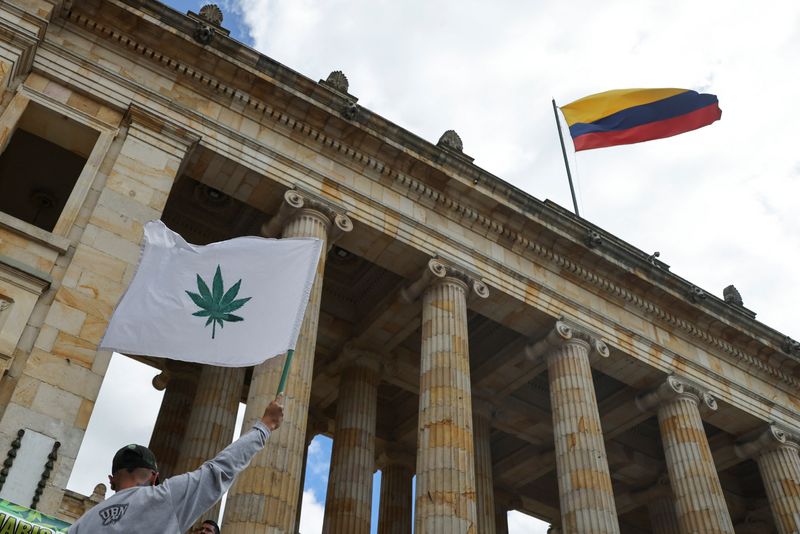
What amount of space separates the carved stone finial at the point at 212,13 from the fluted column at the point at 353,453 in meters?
9.83

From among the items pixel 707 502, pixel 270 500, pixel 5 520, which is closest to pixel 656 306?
pixel 707 502

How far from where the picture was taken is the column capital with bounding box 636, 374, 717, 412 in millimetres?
21531

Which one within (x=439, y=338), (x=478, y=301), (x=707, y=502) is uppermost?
(x=478, y=301)

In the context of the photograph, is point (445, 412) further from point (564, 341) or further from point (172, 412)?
point (172, 412)

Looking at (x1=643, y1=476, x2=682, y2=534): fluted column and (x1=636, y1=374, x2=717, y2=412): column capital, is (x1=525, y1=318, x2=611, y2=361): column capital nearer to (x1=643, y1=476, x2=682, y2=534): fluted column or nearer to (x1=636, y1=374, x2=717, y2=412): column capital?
(x1=636, y1=374, x2=717, y2=412): column capital

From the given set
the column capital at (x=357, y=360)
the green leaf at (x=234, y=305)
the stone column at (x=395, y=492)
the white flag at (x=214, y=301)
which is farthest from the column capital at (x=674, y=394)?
the green leaf at (x=234, y=305)

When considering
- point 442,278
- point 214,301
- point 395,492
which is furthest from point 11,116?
point 395,492

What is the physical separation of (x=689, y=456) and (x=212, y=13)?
56.6 feet

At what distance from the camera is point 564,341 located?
2006 cm

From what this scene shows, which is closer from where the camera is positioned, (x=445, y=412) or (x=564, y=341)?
(x=445, y=412)

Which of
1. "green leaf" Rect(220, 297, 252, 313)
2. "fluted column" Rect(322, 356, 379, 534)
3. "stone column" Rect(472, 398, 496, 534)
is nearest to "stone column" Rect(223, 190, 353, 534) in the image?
"fluted column" Rect(322, 356, 379, 534)

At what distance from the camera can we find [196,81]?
57.2 ft

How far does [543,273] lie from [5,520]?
17429mm

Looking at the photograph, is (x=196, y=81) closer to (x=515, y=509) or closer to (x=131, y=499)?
(x=131, y=499)
